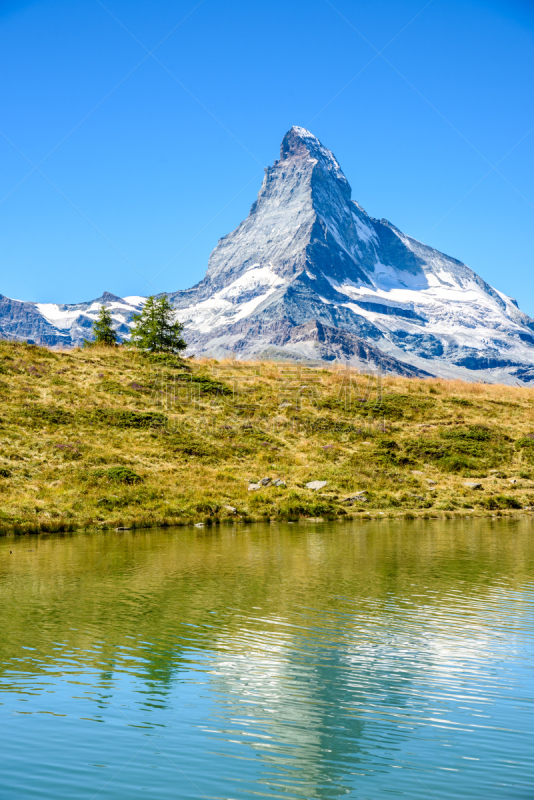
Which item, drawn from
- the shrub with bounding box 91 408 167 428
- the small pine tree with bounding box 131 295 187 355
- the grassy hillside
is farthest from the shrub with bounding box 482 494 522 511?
the small pine tree with bounding box 131 295 187 355

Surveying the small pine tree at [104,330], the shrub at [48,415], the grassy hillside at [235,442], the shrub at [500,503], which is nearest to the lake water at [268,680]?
the grassy hillside at [235,442]

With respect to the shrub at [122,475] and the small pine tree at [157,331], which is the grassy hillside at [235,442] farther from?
the small pine tree at [157,331]

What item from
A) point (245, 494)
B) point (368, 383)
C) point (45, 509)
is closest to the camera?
point (45, 509)

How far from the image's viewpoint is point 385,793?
6.89m

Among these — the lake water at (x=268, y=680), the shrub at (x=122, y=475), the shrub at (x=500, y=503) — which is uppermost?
the shrub at (x=122, y=475)

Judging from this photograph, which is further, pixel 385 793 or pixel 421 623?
pixel 421 623

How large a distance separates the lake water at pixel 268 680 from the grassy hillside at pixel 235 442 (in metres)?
15.0

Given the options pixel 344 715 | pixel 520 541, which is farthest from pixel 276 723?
pixel 520 541

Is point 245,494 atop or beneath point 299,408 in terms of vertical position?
beneath

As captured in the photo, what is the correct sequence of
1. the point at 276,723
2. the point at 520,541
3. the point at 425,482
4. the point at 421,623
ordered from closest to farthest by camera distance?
the point at 276,723 < the point at 421,623 < the point at 520,541 < the point at 425,482

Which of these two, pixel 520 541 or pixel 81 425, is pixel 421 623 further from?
pixel 81 425

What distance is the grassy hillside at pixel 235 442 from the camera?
1387 inches

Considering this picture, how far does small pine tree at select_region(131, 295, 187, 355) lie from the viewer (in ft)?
223

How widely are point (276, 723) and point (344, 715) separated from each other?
97 centimetres
